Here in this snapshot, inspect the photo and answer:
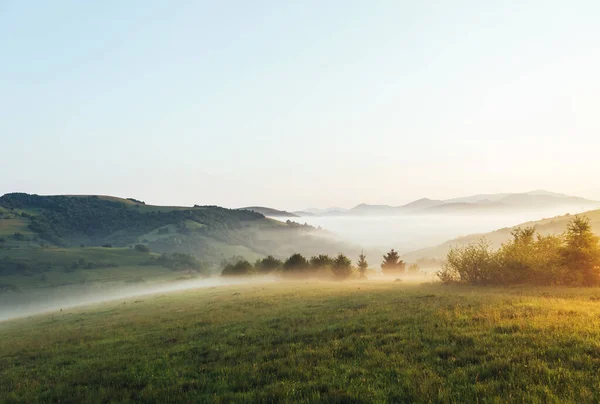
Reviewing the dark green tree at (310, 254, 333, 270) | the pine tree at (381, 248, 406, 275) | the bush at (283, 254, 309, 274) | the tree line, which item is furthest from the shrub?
the pine tree at (381, 248, 406, 275)

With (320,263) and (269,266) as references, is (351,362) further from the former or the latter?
(269,266)

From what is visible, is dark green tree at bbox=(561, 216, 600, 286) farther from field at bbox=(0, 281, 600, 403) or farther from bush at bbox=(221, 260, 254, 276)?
bush at bbox=(221, 260, 254, 276)

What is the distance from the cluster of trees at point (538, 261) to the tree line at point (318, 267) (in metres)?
56.3

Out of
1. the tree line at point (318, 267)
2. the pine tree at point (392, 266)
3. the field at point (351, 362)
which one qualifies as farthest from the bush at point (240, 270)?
the field at point (351, 362)

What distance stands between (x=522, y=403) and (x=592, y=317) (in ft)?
38.0

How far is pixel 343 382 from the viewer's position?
34.4 ft

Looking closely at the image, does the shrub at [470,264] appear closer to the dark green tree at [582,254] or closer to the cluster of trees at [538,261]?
the cluster of trees at [538,261]

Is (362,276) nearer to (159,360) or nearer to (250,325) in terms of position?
(250,325)

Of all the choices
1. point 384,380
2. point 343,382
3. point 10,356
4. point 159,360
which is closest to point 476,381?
point 384,380

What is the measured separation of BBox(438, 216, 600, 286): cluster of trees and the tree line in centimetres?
5625

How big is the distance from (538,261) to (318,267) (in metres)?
78.8

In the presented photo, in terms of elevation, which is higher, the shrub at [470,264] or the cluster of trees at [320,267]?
the shrub at [470,264]

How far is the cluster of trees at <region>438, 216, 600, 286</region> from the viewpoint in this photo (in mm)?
36938

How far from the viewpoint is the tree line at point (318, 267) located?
4058 inches
